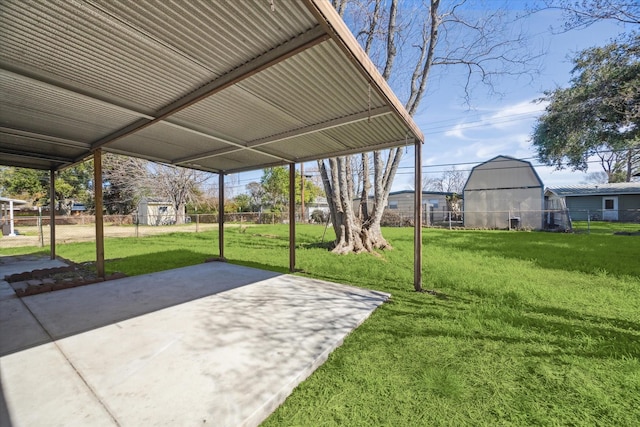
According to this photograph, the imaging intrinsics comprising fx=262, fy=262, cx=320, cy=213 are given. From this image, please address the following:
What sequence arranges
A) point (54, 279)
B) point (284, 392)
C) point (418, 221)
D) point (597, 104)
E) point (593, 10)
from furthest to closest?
point (597, 104)
point (593, 10)
point (54, 279)
point (418, 221)
point (284, 392)

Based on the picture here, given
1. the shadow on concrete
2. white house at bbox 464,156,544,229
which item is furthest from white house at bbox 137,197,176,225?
white house at bbox 464,156,544,229

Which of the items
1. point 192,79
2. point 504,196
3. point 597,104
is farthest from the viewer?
point 504,196

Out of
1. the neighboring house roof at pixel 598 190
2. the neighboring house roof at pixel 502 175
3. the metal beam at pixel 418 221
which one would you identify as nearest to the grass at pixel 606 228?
the neighboring house roof at pixel 502 175

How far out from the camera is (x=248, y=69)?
248 centimetres

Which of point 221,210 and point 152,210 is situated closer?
point 221,210

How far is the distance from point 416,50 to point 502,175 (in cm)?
1072

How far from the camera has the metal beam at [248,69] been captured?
6.81ft

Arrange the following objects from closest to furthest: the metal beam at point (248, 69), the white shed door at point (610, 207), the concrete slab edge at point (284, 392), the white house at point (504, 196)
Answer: the concrete slab edge at point (284, 392)
the metal beam at point (248, 69)
the white house at point (504, 196)
the white shed door at point (610, 207)

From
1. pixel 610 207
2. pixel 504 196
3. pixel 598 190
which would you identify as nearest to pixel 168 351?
pixel 504 196

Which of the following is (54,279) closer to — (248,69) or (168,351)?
(168,351)

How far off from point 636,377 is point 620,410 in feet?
1.83

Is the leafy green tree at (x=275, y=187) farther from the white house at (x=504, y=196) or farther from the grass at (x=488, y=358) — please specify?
the grass at (x=488, y=358)

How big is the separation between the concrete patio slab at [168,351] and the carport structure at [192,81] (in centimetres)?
179

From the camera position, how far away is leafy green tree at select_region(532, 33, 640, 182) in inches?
312
